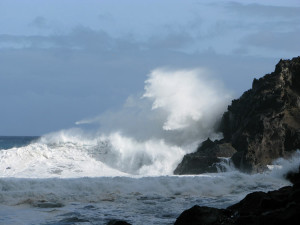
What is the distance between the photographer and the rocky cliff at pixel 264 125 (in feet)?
69.4

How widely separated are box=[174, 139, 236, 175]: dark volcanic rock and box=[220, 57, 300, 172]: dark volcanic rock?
0.48 meters

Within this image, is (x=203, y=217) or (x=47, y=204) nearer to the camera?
(x=203, y=217)

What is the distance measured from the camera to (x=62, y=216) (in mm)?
13148

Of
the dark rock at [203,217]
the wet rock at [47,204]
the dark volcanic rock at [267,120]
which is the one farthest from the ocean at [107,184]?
the dark rock at [203,217]

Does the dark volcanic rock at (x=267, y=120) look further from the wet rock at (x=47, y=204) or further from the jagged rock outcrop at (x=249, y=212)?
the jagged rock outcrop at (x=249, y=212)

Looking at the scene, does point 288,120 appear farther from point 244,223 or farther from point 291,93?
point 244,223

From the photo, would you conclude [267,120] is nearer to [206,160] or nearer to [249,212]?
[206,160]

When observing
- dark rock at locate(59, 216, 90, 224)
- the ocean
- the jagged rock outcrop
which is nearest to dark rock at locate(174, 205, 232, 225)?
the jagged rock outcrop

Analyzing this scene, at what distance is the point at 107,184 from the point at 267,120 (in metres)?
7.48

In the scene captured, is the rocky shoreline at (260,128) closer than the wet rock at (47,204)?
No

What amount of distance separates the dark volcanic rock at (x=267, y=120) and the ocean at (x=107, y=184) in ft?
2.03

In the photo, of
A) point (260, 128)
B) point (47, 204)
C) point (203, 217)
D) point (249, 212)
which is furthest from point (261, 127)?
point (203, 217)

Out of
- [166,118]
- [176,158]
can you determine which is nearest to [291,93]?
[176,158]

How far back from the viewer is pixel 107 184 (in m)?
17.8
